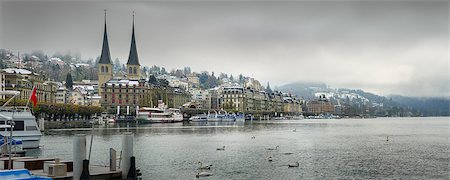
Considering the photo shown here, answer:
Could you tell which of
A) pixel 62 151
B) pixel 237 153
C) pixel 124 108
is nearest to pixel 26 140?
pixel 62 151

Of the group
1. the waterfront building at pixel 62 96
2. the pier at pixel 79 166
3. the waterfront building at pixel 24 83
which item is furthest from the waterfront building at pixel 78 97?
the pier at pixel 79 166

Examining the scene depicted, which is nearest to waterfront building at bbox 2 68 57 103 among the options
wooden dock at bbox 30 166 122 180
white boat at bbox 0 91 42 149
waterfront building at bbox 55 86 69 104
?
waterfront building at bbox 55 86 69 104

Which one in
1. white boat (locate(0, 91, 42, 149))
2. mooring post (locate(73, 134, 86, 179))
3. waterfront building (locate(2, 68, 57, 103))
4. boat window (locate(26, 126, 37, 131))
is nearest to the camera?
mooring post (locate(73, 134, 86, 179))

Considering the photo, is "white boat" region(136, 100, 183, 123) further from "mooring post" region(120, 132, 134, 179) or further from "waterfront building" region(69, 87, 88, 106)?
"mooring post" region(120, 132, 134, 179)

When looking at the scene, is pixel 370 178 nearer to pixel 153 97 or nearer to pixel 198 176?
pixel 198 176

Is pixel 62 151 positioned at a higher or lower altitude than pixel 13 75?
lower

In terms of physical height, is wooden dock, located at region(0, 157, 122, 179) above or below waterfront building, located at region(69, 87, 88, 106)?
below

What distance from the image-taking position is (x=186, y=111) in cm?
19612

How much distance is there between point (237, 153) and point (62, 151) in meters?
16.8

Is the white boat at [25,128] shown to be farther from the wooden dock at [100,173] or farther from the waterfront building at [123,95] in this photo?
the waterfront building at [123,95]

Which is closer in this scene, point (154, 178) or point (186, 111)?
point (154, 178)

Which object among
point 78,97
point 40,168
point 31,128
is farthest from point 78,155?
point 78,97

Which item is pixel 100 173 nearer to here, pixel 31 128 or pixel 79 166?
pixel 79 166

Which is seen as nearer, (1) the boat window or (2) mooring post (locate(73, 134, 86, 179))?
(2) mooring post (locate(73, 134, 86, 179))
